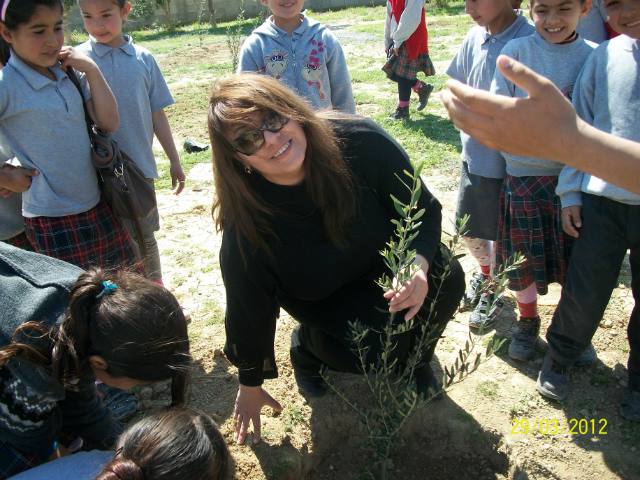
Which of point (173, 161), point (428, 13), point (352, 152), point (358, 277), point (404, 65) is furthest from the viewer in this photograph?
point (428, 13)

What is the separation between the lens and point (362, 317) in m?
2.24

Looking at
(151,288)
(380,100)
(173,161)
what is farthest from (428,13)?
(151,288)

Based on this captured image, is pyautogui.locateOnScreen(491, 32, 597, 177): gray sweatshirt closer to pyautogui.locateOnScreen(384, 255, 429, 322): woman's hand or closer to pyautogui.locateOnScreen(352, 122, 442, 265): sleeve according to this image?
pyautogui.locateOnScreen(352, 122, 442, 265): sleeve

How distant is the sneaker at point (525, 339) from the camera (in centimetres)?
258

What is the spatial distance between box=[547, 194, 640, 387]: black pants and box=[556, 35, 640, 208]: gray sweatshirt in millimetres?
82

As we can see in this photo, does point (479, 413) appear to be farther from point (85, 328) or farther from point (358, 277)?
point (85, 328)

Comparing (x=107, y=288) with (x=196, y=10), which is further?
(x=196, y=10)

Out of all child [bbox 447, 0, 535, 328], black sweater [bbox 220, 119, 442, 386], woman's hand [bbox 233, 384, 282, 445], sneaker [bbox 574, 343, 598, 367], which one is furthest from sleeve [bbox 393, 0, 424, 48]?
woman's hand [bbox 233, 384, 282, 445]

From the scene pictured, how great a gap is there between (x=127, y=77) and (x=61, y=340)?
65.5 inches

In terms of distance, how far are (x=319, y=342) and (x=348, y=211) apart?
2.11 ft

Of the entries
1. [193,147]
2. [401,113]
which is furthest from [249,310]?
[401,113]

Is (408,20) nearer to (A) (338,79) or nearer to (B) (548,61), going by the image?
(A) (338,79)

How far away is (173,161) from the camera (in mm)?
3066

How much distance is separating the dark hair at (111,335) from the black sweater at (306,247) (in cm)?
40
